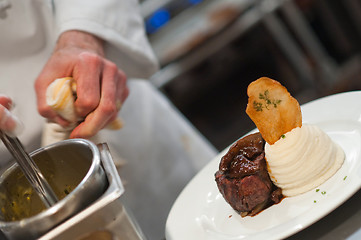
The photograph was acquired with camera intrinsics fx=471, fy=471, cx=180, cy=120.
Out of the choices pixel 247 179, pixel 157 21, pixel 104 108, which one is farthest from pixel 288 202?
pixel 157 21

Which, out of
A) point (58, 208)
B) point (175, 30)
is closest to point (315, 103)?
point (58, 208)

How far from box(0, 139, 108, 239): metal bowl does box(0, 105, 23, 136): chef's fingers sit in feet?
0.44

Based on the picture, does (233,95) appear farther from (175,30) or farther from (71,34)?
(71,34)

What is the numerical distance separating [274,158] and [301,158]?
7cm

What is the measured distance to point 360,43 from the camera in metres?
4.08

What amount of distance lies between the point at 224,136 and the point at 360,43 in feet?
4.81

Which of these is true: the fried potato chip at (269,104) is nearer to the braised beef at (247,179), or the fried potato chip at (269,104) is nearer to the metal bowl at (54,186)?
the braised beef at (247,179)

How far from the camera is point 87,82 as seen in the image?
4.33 ft

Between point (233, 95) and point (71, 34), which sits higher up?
point (71, 34)

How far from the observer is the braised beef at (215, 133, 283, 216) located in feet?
3.86

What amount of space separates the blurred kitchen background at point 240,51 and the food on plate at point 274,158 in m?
2.42

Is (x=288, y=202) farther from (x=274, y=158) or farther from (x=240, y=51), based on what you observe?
(x=240, y=51)

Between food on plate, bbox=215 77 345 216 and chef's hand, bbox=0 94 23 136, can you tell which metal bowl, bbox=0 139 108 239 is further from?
food on plate, bbox=215 77 345 216

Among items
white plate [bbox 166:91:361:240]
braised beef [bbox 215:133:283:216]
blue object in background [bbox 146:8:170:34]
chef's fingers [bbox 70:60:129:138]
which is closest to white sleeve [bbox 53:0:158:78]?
chef's fingers [bbox 70:60:129:138]
